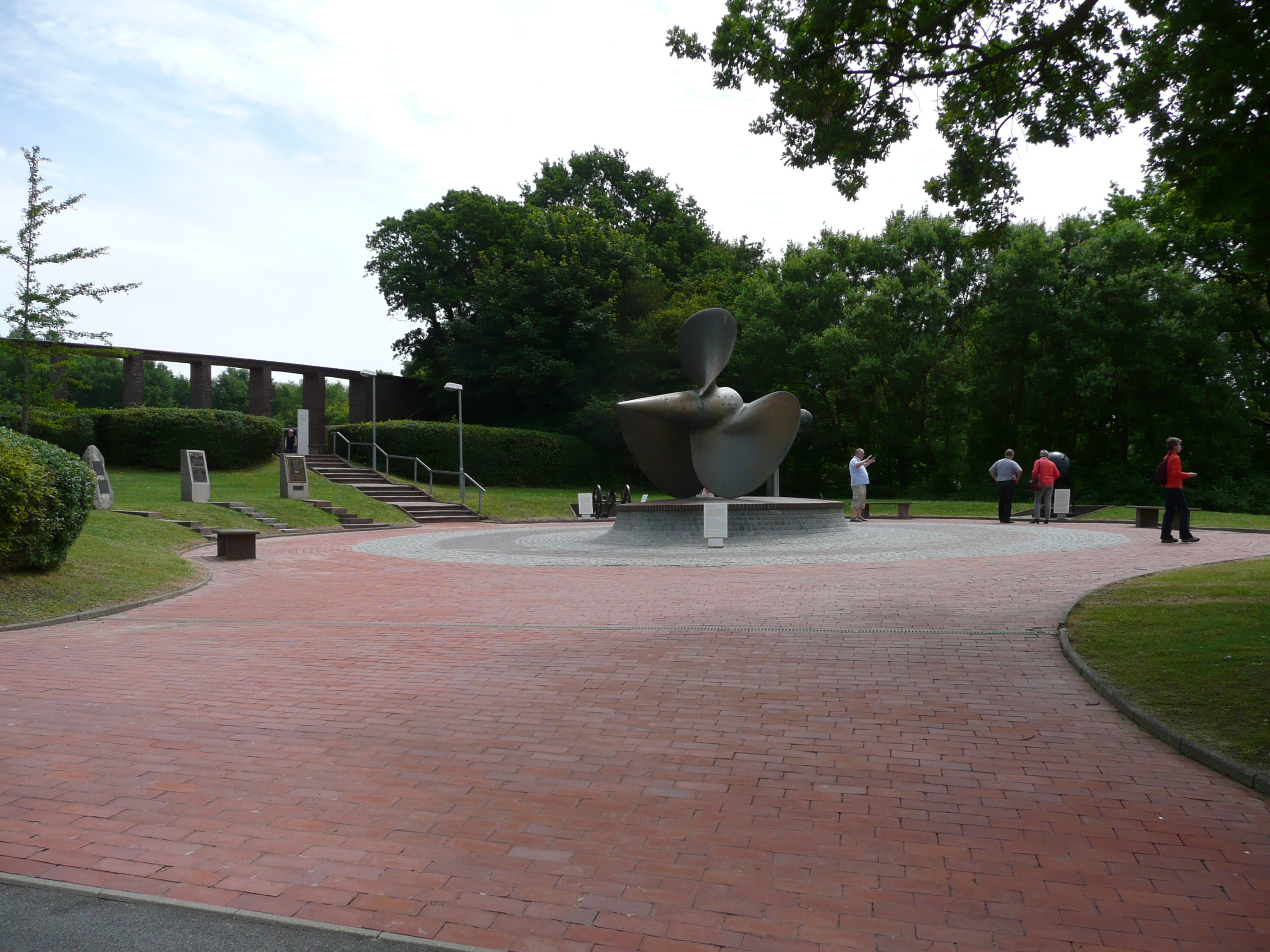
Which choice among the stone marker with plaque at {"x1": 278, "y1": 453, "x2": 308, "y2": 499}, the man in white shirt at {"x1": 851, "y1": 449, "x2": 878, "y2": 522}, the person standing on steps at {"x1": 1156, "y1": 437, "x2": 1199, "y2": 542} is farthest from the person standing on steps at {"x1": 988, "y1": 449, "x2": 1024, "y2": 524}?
the stone marker with plaque at {"x1": 278, "y1": 453, "x2": 308, "y2": 499}

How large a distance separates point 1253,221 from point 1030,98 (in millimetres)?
5712

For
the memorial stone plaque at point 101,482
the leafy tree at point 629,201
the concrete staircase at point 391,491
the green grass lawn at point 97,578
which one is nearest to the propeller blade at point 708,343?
the green grass lawn at point 97,578

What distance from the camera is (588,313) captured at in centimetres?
4009

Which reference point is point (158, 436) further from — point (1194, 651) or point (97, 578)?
point (1194, 651)

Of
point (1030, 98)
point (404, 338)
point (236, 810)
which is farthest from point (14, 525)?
point (404, 338)

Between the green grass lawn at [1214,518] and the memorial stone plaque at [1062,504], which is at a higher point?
the memorial stone plaque at [1062,504]

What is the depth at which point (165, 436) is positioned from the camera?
3100cm

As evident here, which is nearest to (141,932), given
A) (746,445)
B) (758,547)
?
(758,547)

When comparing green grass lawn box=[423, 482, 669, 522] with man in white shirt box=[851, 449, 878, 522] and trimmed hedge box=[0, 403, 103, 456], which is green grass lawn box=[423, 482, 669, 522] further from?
trimmed hedge box=[0, 403, 103, 456]

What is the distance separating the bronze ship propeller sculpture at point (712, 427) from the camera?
62.5ft

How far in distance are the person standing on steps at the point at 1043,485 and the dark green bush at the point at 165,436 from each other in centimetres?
2556

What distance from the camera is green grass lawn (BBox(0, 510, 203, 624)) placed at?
9.55m

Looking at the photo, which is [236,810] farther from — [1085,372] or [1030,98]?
[1085,372]

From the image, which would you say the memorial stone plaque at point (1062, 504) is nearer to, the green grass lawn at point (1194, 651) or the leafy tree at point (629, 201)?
the green grass lawn at point (1194, 651)
